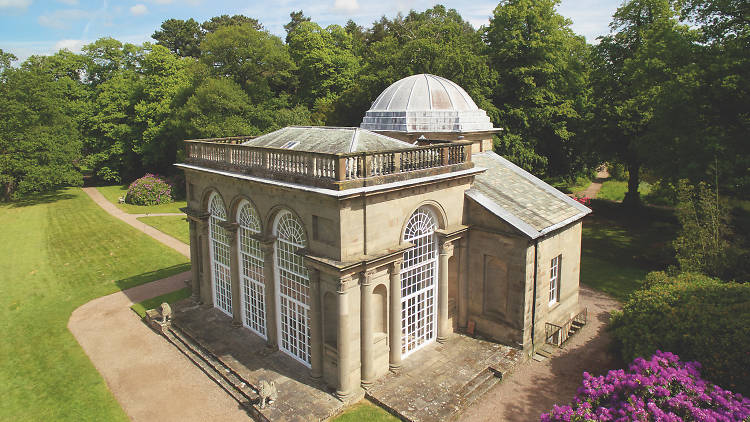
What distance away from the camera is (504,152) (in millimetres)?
40438

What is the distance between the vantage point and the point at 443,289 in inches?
781

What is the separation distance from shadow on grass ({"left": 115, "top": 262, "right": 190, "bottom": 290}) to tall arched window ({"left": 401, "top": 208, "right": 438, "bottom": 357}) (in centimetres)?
1871

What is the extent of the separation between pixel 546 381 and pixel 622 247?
21.6 m

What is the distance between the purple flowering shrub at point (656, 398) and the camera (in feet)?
39.2

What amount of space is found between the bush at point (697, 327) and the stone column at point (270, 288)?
13.3m

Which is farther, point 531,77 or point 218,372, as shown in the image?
point 531,77

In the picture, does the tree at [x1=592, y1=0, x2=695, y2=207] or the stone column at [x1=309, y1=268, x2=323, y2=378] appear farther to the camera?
the tree at [x1=592, y1=0, x2=695, y2=207]

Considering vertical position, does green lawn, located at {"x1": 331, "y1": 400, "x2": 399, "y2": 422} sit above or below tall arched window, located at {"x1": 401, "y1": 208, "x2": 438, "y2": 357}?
below

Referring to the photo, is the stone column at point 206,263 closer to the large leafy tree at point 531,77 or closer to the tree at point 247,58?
the large leafy tree at point 531,77

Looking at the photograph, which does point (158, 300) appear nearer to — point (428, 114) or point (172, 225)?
point (428, 114)

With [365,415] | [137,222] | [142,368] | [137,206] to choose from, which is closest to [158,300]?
[142,368]

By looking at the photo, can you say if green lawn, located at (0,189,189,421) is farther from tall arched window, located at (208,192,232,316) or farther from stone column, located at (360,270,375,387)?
stone column, located at (360,270,375,387)

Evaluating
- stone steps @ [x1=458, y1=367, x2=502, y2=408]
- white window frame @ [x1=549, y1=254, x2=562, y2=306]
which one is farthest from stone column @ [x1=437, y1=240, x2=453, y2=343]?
white window frame @ [x1=549, y1=254, x2=562, y2=306]

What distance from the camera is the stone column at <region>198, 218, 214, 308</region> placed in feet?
77.4
